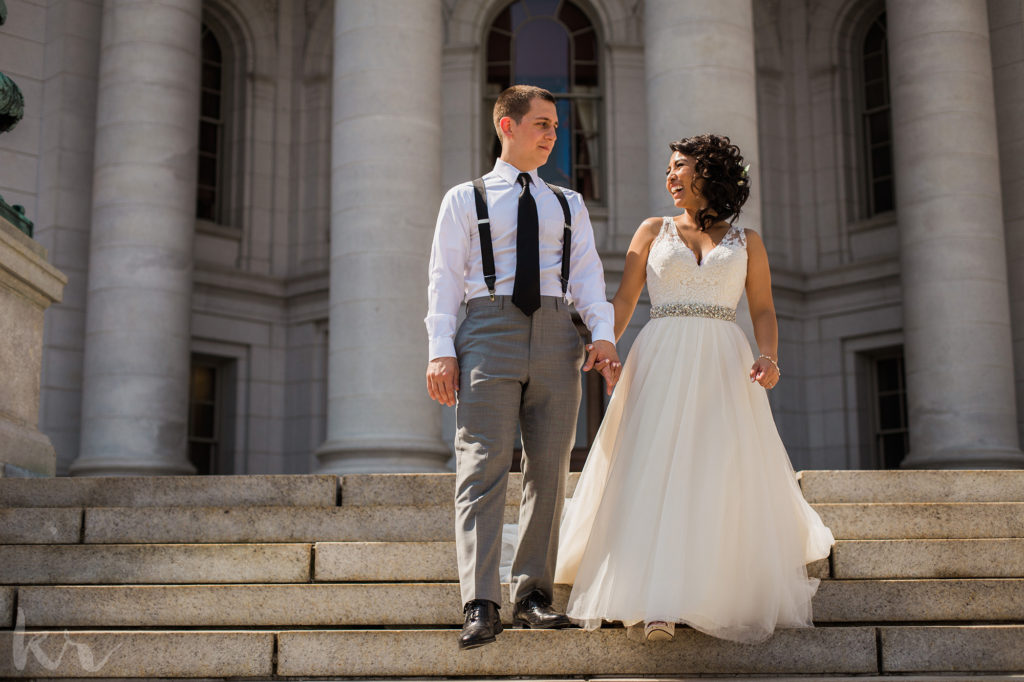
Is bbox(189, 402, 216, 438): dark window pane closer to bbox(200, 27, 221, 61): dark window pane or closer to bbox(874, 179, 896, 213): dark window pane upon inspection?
bbox(200, 27, 221, 61): dark window pane

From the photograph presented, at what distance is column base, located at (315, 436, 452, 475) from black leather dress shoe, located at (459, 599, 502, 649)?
8.02m

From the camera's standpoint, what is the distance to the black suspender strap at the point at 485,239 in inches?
212

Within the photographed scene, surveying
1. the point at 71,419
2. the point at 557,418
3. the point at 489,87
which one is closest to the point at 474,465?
the point at 557,418

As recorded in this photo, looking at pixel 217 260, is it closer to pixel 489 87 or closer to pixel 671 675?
pixel 489 87

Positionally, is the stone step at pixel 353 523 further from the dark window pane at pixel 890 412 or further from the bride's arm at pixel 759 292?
the dark window pane at pixel 890 412

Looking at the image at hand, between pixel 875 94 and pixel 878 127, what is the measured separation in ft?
1.82

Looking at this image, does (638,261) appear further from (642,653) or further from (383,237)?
(383,237)

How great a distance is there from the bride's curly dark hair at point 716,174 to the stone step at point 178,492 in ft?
11.3

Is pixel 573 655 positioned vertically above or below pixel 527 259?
below

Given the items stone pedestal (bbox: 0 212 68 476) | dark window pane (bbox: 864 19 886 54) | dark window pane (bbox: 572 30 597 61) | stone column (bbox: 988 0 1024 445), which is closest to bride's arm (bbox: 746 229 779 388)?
stone pedestal (bbox: 0 212 68 476)

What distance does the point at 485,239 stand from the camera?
5469 millimetres

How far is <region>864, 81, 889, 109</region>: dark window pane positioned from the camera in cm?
2050

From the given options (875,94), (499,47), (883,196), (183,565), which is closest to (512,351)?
(183,565)

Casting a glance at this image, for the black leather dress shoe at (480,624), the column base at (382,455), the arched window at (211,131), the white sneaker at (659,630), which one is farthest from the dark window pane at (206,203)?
the white sneaker at (659,630)
